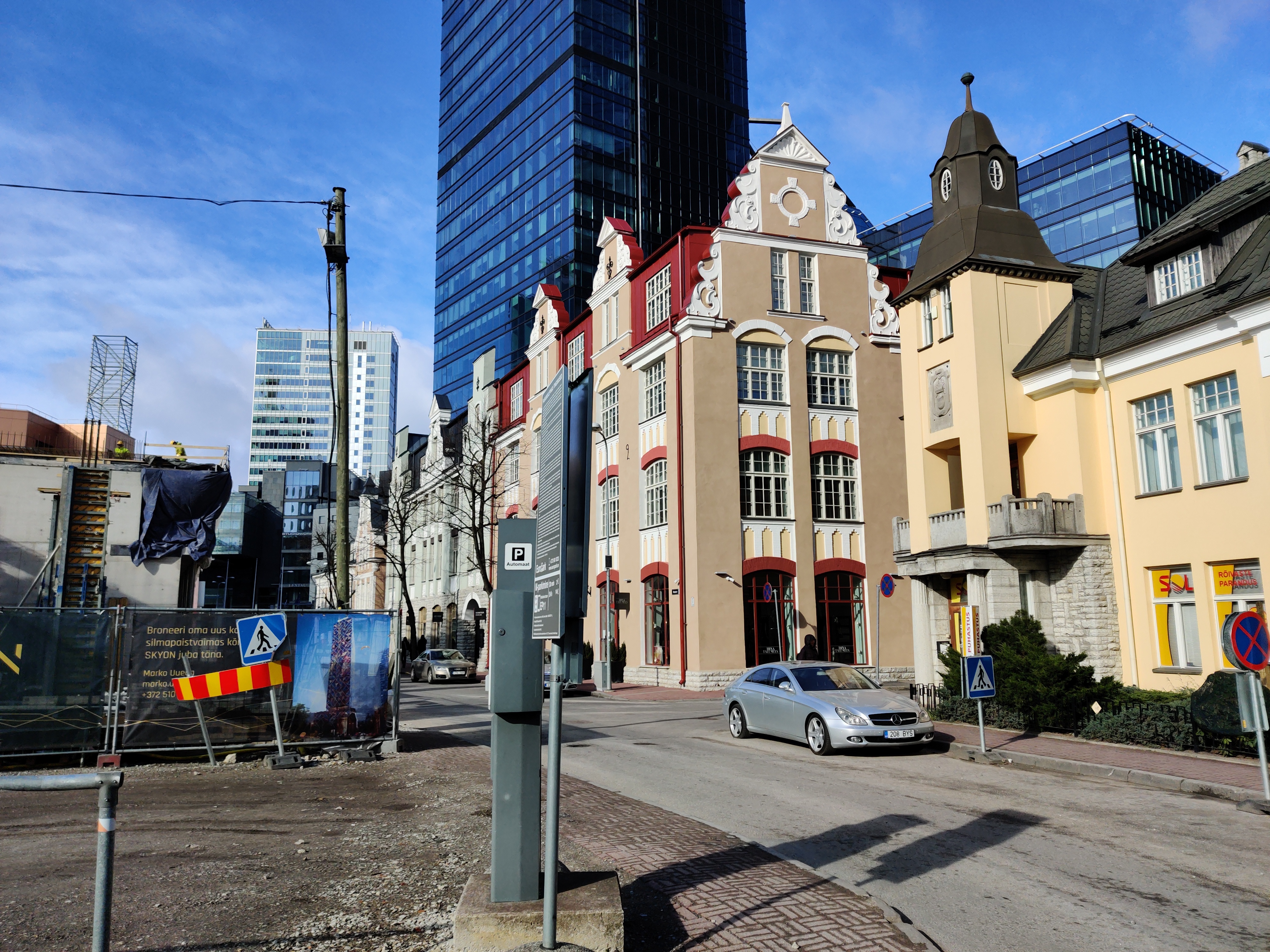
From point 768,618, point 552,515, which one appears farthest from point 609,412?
point 552,515

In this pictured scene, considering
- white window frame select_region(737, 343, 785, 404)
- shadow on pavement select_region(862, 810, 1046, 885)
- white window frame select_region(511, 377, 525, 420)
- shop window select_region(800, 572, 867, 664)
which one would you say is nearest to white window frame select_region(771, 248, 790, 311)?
white window frame select_region(737, 343, 785, 404)

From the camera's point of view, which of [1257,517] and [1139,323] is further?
[1139,323]

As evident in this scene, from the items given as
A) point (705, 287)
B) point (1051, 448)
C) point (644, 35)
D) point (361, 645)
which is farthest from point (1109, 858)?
point (644, 35)

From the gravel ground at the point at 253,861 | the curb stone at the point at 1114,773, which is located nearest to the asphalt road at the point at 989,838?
the curb stone at the point at 1114,773

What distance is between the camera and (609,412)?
125 feet

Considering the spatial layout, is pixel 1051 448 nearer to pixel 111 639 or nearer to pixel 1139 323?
pixel 1139 323

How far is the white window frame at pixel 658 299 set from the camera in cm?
3350

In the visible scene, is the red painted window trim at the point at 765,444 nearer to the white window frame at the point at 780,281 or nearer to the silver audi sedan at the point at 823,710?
the white window frame at the point at 780,281

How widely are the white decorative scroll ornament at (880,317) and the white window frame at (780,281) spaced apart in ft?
11.5

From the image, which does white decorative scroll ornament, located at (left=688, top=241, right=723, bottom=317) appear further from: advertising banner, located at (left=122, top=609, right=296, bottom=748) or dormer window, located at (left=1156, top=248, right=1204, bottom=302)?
advertising banner, located at (left=122, top=609, right=296, bottom=748)

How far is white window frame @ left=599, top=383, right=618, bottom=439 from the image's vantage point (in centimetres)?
3738

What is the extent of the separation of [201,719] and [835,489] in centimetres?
2473

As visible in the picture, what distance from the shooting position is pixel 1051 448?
19984 mm

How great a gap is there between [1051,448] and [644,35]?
6299 centimetres
